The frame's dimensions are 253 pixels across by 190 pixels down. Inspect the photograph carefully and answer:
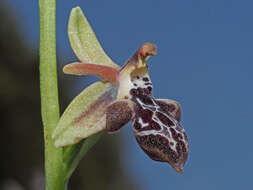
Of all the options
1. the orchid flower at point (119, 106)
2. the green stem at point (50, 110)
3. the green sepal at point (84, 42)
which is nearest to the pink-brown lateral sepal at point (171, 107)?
the orchid flower at point (119, 106)

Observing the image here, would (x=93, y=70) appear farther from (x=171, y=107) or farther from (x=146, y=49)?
(x=171, y=107)

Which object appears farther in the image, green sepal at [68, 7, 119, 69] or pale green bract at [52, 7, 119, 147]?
green sepal at [68, 7, 119, 69]

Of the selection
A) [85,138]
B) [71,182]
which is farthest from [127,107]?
[71,182]

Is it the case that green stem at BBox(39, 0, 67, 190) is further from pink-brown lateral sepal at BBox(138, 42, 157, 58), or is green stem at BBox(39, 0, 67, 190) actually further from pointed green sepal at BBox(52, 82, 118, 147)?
pink-brown lateral sepal at BBox(138, 42, 157, 58)

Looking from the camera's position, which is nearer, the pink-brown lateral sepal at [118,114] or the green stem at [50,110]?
the pink-brown lateral sepal at [118,114]

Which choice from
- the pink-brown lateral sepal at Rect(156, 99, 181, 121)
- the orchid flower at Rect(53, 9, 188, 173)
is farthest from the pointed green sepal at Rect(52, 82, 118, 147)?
the pink-brown lateral sepal at Rect(156, 99, 181, 121)

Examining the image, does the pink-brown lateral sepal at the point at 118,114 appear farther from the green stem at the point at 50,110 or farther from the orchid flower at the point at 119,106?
the green stem at the point at 50,110

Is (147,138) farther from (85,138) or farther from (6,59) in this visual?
(6,59)
